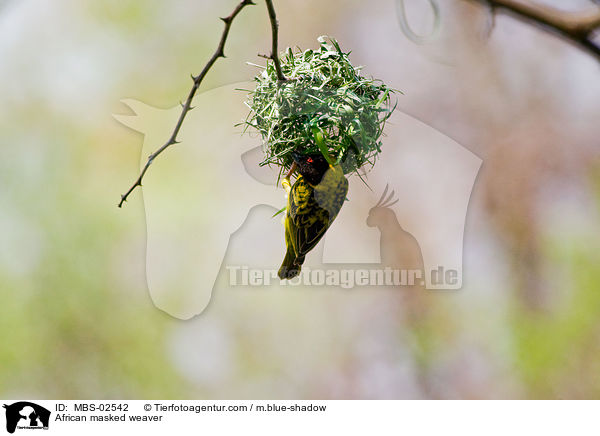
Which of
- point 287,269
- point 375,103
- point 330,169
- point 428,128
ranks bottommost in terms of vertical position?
point 287,269

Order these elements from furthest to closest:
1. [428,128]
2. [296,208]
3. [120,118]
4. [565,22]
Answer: [428,128] → [120,118] → [296,208] → [565,22]

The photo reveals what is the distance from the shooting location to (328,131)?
4.12ft

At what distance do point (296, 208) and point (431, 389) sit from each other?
1330 millimetres

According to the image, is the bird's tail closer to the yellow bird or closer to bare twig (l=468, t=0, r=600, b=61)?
the yellow bird

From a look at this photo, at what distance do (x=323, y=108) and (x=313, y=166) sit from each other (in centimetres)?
14

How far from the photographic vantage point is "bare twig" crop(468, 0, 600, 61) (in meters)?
0.93
